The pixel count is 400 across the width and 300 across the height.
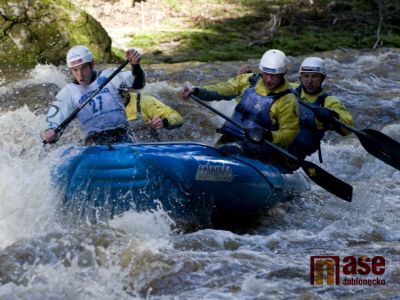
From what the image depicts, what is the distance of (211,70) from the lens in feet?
39.6

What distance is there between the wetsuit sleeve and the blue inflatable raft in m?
0.70

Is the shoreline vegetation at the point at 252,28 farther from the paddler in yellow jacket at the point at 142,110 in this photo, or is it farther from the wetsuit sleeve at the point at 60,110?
the wetsuit sleeve at the point at 60,110

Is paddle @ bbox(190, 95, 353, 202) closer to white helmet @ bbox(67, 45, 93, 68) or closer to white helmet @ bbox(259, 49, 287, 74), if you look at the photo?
white helmet @ bbox(259, 49, 287, 74)

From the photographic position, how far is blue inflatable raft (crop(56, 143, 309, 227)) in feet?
17.6

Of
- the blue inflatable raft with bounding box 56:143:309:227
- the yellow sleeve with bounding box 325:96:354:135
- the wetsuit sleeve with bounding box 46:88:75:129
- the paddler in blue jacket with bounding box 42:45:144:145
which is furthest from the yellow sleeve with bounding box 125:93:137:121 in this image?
the yellow sleeve with bounding box 325:96:354:135

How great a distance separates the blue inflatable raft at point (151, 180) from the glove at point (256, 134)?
0.37 meters

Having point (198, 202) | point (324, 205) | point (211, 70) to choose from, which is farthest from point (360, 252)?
point (211, 70)

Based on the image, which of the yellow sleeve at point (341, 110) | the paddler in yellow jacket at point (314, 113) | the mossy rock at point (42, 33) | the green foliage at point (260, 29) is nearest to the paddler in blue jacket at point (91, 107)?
the paddler in yellow jacket at point (314, 113)

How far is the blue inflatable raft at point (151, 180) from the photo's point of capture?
5.35 metres

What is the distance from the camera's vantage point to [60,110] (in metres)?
6.22

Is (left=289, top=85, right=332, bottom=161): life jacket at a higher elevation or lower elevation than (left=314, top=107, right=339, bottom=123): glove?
lower

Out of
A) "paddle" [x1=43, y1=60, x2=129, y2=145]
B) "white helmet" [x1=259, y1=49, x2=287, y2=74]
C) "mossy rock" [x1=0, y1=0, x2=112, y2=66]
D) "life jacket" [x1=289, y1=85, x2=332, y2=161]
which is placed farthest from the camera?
"mossy rock" [x1=0, y1=0, x2=112, y2=66]

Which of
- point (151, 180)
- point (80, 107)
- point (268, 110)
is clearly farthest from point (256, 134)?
point (80, 107)

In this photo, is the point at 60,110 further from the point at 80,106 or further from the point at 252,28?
the point at 252,28
